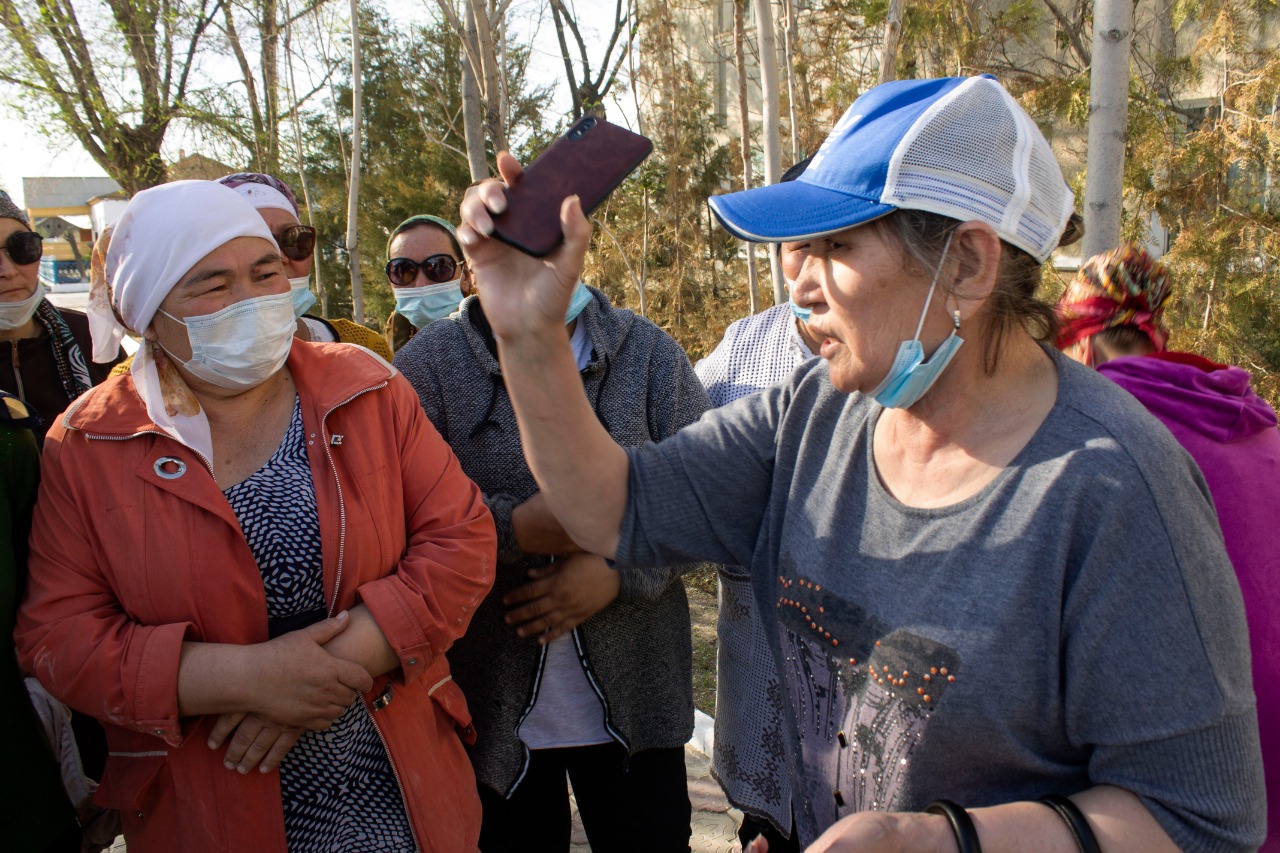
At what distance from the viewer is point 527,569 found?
2428 mm

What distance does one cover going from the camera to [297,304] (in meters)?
3.41

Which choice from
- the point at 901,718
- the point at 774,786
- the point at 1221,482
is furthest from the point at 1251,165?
the point at 901,718

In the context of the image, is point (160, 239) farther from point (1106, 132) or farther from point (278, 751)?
point (1106, 132)

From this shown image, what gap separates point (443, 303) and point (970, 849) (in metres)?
3.33

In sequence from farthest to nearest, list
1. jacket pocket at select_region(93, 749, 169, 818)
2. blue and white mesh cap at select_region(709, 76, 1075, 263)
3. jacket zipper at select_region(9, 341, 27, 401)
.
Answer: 1. jacket zipper at select_region(9, 341, 27, 401)
2. jacket pocket at select_region(93, 749, 169, 818)
3. blue and white mesh cap at select_region(709, 76, 1075, 263)

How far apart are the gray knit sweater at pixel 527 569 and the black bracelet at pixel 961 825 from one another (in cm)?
120

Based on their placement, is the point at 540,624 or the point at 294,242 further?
the point at 294,242

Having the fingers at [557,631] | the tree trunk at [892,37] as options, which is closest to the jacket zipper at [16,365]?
the fingers at [557,631]

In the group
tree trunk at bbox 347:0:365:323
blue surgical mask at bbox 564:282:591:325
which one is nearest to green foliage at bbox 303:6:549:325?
tree trunk at bbox 347:0:365:323

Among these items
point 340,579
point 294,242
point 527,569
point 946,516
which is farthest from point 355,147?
point 946,516

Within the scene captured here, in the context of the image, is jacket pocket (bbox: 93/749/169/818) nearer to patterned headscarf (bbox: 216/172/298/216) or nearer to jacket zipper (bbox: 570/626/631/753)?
jacket zipper (bbox: 570/626/631/753)

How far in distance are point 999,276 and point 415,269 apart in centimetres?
308

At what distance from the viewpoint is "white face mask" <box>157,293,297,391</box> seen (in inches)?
82.3

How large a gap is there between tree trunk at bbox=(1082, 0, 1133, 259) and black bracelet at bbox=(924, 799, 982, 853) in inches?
108
